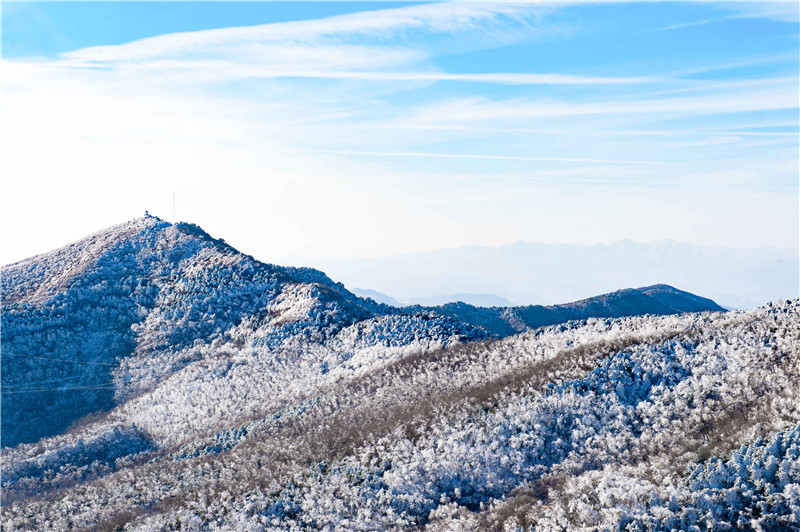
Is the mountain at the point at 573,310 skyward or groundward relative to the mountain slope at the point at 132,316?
groundward

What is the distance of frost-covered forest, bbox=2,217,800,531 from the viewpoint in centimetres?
3222

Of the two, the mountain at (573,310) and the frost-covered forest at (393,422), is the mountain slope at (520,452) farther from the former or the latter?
the mountain at (573,310)

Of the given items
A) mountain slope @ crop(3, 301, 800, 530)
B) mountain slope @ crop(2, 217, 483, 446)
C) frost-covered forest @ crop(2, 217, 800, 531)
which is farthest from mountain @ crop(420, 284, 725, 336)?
mountain slope @ crop(3, 301, 800, 530)

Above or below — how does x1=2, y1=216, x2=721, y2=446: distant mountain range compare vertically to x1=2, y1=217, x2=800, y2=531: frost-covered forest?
above

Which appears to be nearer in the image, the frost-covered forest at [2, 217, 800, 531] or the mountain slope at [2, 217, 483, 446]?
the frost-covered forest at [2, 217, 800, 531]

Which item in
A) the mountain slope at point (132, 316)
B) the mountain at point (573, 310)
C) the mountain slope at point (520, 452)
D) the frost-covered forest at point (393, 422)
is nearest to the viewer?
the mountain slope at point (520, 452)

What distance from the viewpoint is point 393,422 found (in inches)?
1817

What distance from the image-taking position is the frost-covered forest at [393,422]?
106ft

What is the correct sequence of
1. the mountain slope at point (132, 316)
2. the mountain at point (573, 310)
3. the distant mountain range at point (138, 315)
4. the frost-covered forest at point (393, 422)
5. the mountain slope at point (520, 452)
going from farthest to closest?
the mountain at point (573, 310) → the mountain slope at point (132, 316) → the distant mountain range at point (138, 315) → the frost-covered forest at point (393, 422) → the mountain slope at point (520, 452)

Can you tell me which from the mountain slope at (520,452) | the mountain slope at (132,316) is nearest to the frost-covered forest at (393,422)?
the mountain slope at (520,452)

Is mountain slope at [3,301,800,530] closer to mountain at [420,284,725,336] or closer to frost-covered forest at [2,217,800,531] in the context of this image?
frost-covered forest at [2,217,800,531]

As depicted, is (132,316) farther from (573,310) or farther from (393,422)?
(573,310)

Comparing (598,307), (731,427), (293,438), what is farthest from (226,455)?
(598,307)

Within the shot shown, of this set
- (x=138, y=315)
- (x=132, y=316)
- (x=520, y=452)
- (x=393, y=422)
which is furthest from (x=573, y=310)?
(x=520, y=452)
